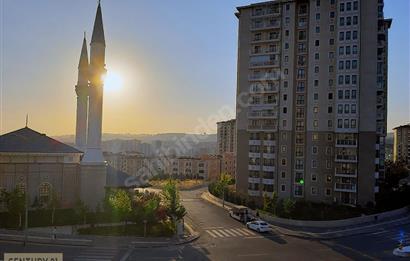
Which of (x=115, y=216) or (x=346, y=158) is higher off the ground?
(x=346, y=158)

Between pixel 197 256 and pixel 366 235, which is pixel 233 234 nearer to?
pixel 197 256

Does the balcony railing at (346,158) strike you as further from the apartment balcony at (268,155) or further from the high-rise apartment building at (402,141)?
the high-rise apartment building at (402,141)

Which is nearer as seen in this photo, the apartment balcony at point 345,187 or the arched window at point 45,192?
the arched window at point 45,192

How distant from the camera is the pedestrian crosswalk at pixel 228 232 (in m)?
36.1

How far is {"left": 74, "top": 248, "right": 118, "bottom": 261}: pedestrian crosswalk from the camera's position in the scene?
2623 cm

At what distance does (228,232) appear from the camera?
3741cm

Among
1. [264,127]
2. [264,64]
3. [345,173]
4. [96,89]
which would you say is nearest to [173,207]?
[96,89]

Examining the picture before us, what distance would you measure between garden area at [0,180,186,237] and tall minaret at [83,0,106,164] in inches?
217

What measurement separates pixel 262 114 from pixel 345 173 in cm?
1301

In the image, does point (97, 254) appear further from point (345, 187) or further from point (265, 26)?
point (265, 26)

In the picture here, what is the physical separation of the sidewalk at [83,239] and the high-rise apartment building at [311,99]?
2305 centimetres

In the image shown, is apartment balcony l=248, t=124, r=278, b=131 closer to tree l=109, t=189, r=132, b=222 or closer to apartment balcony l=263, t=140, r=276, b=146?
apartment balcony l=263, t=140, r=276, b=146

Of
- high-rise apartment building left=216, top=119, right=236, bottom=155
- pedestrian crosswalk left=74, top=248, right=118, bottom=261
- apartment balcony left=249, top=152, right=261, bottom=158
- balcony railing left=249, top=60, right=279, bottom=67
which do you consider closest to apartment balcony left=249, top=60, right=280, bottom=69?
balcony railing left=249, top=60, right=279, bottom=67

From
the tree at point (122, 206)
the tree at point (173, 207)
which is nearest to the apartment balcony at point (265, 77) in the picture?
the tree at point (173, 207)
